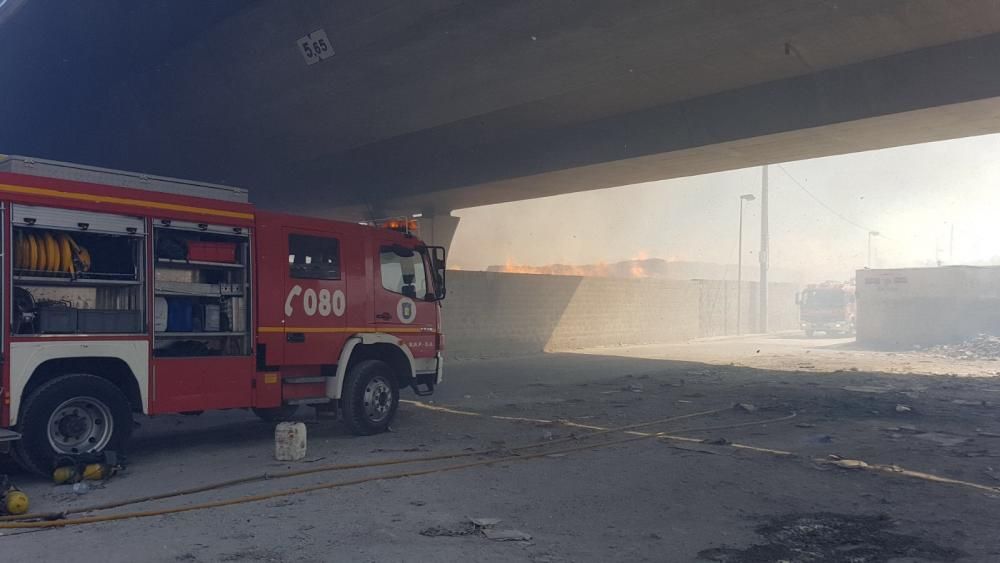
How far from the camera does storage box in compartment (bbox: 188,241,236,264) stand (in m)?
8.55

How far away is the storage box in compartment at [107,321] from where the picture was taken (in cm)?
761

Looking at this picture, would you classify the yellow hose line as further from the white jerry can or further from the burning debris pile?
the burning debris pile

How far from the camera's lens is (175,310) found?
8.41 metres

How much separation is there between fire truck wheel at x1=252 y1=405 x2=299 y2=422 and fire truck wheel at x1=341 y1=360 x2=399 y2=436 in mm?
1041

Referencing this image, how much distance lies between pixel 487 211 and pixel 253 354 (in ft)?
126

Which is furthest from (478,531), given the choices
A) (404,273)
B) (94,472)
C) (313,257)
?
(404,273)

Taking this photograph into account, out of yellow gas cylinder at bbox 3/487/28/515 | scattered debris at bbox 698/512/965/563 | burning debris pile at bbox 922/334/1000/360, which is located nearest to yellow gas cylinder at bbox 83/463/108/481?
yellow gas cylinder at bbox 3/487/28/515

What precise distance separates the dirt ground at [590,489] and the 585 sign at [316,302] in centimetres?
165

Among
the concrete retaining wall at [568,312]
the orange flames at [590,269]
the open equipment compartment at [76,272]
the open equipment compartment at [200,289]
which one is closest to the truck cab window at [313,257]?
the open equipment compartment at [200,289]

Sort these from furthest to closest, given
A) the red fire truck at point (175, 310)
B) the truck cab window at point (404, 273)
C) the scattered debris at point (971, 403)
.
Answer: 1. the scattered debris at point (971, 403)
2. the truck cab window at point (404, 273)
3. the red fire truck at point (175, 310)

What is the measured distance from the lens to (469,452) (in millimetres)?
9055

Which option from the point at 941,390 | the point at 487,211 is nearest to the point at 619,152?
the point at 941,390

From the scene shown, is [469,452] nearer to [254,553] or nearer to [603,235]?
[254,553]

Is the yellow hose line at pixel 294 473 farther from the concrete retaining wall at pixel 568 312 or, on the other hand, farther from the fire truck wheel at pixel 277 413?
the concrete retaining wall at pixel 568 312
